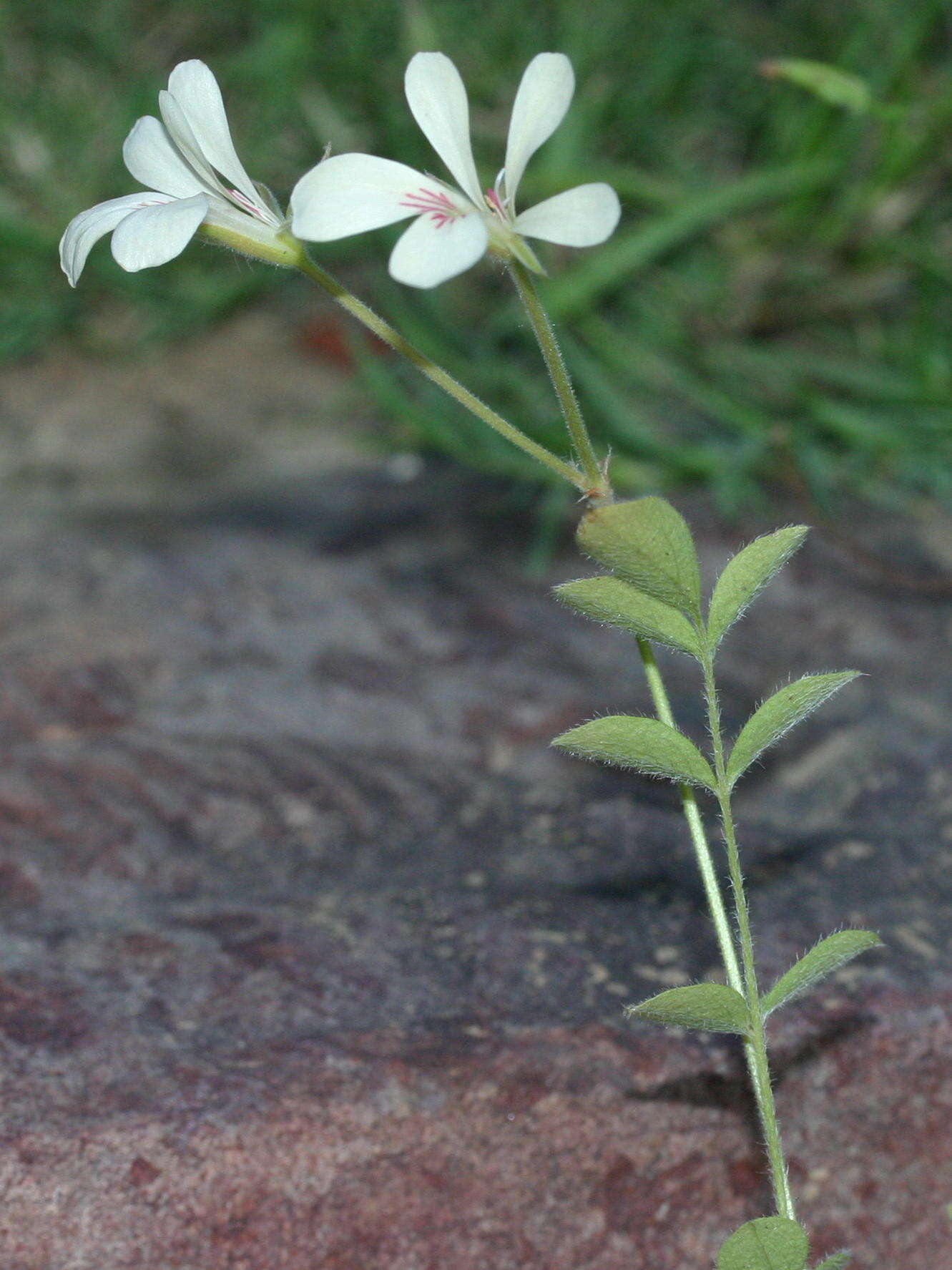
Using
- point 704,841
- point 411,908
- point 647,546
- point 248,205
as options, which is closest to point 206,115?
point 248,205

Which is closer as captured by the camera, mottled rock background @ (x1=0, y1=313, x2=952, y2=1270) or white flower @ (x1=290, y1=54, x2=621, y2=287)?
white flower @ (x1=290, y1=54, x2=621, y2=287)

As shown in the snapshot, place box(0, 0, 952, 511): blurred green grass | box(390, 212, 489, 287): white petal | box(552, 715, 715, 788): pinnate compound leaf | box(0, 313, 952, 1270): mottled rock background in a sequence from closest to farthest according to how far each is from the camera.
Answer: box(390, 212, 489, 287): white petal → box(552, 715, 715, 788): pinnate compound leaf → box(0, 313, 952, 1270): mottled rock background → box(0, 0, 952, 511): blurred green grass

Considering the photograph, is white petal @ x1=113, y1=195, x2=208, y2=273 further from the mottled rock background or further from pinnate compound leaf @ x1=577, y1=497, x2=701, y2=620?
the mottled rock background

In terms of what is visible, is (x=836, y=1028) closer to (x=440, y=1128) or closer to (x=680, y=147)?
(x=440, y=1128)

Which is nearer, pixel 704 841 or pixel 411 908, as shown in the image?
pixel 704 841

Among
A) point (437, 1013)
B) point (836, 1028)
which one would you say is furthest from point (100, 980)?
point (836, 1028)

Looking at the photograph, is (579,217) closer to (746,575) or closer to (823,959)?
(746,575)

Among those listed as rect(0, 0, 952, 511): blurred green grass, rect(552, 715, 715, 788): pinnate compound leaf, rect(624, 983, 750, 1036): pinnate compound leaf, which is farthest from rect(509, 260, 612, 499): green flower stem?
rect(0, 0, 952, 511): blurred green grass
